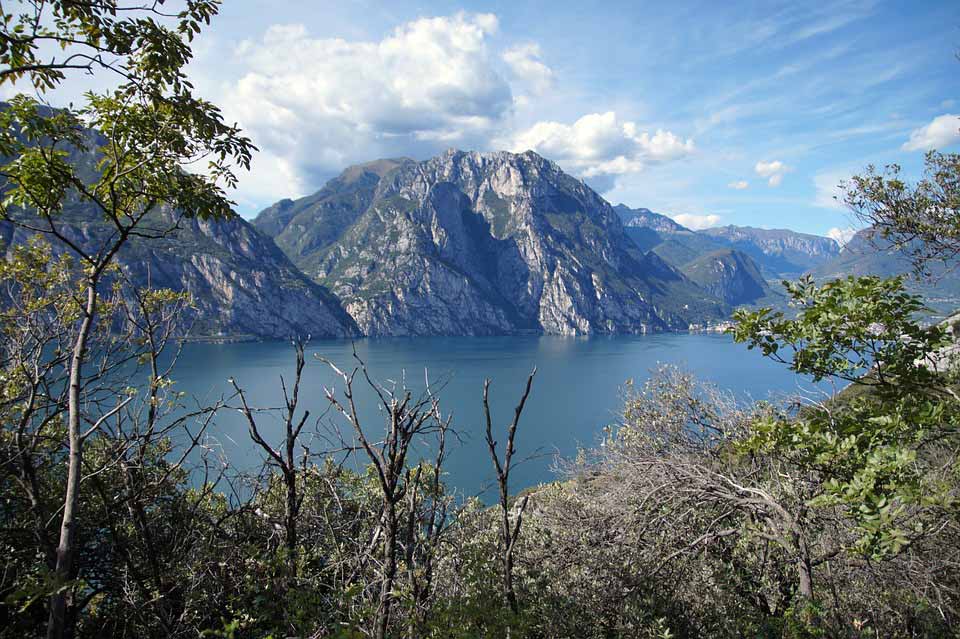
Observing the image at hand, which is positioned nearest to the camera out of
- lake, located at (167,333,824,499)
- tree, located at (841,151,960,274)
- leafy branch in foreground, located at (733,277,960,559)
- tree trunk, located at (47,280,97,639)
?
tree trunk, located at (47,280,97,639)

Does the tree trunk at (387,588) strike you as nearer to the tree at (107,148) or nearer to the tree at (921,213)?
the tree at (107,148)

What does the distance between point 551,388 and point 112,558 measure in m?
93.5

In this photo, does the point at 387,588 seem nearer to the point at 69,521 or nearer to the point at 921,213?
the point at 69,521

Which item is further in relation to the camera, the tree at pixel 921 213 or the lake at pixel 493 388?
the lake at pixel 493 388

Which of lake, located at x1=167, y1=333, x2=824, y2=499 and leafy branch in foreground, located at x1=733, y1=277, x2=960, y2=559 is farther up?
leafy branch in foreground, located at x1=733, y1=277, x2=960, y2=559

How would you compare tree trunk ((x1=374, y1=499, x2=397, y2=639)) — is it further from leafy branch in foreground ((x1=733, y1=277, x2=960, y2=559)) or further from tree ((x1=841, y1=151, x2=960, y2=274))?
tree ((x1=841, y1=151, x2=960, y2=274))

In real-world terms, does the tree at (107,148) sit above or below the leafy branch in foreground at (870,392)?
above

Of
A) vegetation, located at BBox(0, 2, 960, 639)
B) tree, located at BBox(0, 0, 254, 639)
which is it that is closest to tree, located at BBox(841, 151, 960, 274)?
vegetation, located at BBox(0, 2, 960, 639)

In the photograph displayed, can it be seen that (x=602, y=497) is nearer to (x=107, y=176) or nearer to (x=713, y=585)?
(x=713, y=585)

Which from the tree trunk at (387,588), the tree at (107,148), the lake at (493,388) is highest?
the tree at (107,148)

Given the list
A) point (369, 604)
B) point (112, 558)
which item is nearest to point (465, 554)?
point (369, 604)

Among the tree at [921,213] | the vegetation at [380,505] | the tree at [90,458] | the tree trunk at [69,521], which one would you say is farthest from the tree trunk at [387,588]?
the tree at [921,213]

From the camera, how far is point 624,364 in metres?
134

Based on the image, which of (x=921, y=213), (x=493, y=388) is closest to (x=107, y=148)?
(x=921, y=213)
